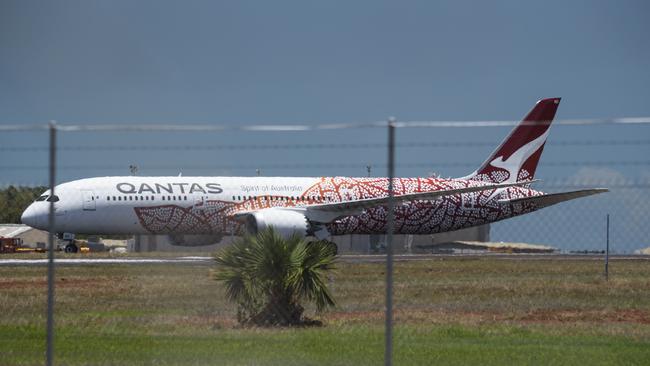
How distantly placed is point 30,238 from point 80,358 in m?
56.4

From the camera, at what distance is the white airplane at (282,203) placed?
39.5m

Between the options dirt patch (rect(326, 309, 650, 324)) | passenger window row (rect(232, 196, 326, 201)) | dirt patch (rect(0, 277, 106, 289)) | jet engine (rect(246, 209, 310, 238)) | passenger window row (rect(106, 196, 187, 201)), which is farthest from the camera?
passenger window row (rect(232, 196, 326, 201))

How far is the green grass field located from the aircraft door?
13.5 meters

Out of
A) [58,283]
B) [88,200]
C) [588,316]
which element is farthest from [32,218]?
[588,316]

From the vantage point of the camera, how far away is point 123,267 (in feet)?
98.4

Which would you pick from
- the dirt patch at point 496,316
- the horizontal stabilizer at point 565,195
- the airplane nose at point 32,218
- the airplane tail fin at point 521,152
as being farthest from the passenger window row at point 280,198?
the horizontal stabilizer at point 565,195

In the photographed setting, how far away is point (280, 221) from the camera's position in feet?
121

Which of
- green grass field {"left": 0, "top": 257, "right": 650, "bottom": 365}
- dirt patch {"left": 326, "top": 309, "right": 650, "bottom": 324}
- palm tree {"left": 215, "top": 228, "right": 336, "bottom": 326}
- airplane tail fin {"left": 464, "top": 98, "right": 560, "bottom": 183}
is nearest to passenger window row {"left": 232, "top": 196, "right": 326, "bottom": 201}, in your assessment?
airplane tail fin {"left": 464, "top": 98, "right": 560, "bottom": 183}

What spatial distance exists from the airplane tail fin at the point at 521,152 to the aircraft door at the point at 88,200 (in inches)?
610

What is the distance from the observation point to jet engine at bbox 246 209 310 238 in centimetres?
3628

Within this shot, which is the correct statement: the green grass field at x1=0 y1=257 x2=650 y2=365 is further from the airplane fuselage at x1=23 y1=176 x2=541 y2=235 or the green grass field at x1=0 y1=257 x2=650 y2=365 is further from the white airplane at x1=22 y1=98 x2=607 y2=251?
the airplane fuselage at x1=23 y1=176 x2=541 y2=235

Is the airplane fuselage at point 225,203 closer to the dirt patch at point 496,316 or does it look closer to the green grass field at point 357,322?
the green grass field at point 357,322

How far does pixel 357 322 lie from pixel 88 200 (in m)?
25.9

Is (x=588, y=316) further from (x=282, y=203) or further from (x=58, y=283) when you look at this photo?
(x=282, y=203)
